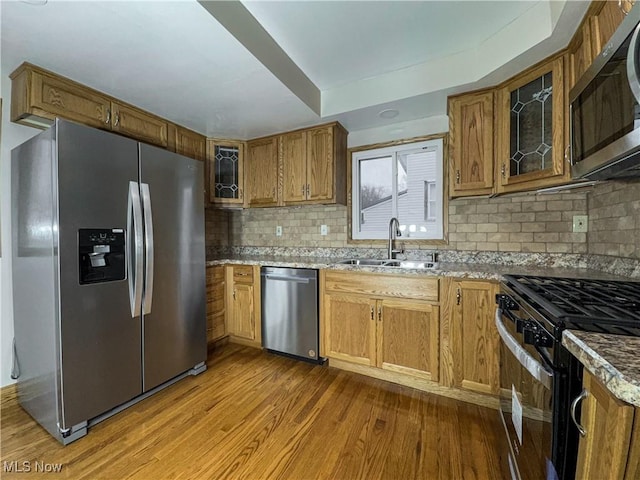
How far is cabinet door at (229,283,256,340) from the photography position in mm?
2641

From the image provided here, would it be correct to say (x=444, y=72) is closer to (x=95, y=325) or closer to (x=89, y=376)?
(x=95, y=325)

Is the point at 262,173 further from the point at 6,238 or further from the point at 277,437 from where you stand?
the point at 277,437

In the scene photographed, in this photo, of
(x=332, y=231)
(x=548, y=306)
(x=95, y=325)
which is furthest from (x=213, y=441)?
(x=332, y=231)

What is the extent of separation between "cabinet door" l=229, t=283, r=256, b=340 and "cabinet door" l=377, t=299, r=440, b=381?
1.27 meters

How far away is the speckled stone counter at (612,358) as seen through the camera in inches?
18.1

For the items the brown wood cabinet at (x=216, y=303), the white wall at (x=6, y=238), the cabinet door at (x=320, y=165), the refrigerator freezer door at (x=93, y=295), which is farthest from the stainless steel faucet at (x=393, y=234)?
the white wall at (x=6, y=238)

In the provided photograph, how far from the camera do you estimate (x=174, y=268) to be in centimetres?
198

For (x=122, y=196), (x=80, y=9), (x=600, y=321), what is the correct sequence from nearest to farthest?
(x=600, y=321) → (x=80, y=9) → (x=122, y=196)

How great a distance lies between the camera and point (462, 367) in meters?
1.80

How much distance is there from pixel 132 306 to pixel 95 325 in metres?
0.21

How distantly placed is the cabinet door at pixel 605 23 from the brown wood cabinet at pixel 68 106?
2.89m

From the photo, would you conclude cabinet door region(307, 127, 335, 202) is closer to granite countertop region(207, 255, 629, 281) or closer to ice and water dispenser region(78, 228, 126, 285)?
granite countertop region(207, 255, 629, 281)

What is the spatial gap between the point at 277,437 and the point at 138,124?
2523 millimetres

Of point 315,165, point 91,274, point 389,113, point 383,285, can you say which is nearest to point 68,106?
point 91,274
